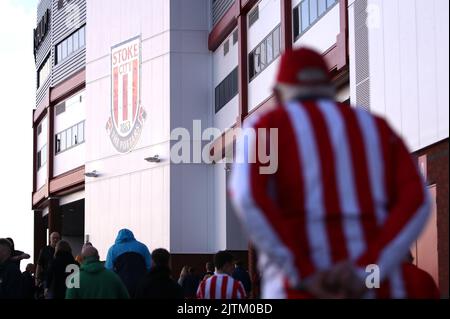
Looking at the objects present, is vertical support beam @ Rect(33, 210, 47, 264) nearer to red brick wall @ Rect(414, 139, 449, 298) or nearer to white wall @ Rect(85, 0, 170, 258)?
white wall @ Rect(85, 0, 170, 258)

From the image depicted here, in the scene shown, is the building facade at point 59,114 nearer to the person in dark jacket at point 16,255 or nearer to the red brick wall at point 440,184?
the red brick wall at point 440,184

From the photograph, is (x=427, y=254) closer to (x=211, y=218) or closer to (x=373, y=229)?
(x=373, y=229)

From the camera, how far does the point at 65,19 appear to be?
4962cm

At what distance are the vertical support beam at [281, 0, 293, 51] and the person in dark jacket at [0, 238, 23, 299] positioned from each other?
55.3 feet

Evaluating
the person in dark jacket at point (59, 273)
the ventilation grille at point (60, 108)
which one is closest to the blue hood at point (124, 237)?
the person in dark jacket at point (59, 273)

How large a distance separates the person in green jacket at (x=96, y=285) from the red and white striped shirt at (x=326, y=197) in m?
6.43

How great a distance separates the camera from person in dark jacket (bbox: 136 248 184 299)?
10.5 meters

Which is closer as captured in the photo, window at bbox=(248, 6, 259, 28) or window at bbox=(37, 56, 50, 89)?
window at bbox=(248, 6, 259, 28)

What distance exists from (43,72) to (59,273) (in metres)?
42.9

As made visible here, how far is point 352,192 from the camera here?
12.1 ft

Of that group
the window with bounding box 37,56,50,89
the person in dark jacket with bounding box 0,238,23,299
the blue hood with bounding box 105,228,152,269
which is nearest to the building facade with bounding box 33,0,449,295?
the window with bounding box 37,56,50,89

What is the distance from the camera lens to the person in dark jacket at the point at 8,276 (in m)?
12.2
